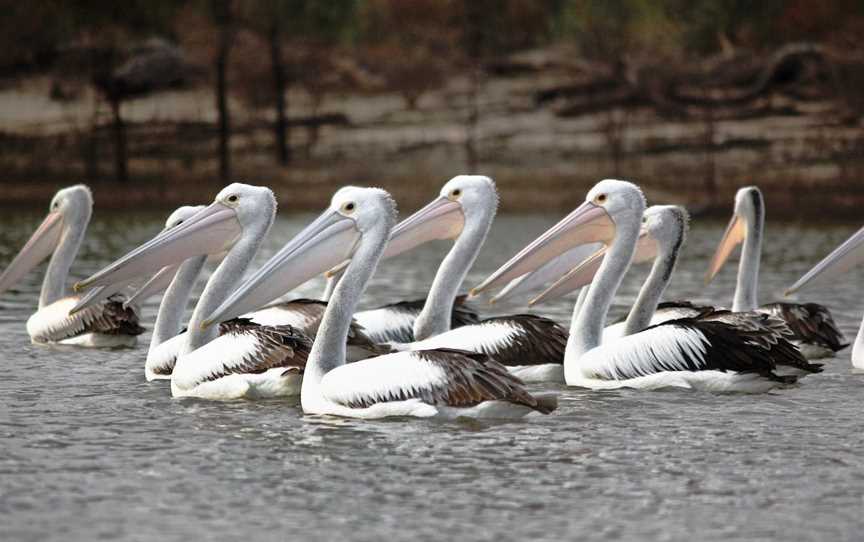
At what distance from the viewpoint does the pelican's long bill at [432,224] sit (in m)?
8.38

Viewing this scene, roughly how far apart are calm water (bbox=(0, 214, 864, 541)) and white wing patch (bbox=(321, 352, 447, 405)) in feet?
0.39

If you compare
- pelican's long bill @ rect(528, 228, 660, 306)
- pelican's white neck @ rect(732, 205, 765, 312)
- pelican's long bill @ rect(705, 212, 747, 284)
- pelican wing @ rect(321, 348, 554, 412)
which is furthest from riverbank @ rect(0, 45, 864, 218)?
pelican wing @ rect(321, 348, 554, 412)

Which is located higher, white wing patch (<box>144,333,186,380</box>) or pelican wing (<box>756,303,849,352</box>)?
white wing patch (<box>144,333,186,380</box>)

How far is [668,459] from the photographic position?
598 cm

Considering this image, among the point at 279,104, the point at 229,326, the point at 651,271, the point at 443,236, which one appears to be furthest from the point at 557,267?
the point at 279,104

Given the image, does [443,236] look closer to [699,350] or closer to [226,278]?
[226,278]

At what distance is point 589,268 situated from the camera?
8.45m

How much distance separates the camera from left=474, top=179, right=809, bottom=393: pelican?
7.25 m

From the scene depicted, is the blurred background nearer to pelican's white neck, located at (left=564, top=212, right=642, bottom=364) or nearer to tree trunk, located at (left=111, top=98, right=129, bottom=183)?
tree trunk, located at (left=111, top=98, right=129, bottom=183)

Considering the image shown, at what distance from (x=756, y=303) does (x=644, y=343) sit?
7.99 feet

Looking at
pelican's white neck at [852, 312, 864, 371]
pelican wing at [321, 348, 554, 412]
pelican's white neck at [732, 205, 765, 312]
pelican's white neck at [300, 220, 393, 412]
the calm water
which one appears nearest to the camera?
the calm water

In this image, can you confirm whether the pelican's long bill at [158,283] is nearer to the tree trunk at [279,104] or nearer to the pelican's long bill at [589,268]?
the pelican's long bill at [589,268]

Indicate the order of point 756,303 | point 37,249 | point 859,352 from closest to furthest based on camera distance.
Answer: point 859,352
point 756,303
point 37,249

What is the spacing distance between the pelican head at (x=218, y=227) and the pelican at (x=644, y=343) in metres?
1.33
